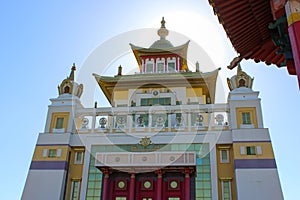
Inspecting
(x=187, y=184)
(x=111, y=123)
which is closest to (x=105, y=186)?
(x=111, y=123)

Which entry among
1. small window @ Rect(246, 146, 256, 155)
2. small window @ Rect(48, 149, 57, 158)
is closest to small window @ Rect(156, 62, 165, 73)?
small window @ Rect(48, 149, 57, 158)

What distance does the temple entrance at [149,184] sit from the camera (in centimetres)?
2046

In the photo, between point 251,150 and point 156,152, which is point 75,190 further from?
point 251,150

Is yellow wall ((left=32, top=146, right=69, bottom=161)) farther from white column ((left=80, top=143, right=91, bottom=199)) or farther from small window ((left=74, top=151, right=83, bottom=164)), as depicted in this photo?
white column ((left=80, top=143, right=91, bottom=199))

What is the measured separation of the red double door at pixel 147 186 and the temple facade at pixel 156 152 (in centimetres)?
6

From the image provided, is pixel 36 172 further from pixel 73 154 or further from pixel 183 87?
pixel 183 87

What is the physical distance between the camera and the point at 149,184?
2114 centimetres

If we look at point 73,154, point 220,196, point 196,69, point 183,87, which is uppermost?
point 196,69

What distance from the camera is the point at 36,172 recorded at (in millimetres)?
21812

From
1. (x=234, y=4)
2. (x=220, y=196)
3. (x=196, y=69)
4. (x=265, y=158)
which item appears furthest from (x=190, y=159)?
(x=234, y=4)

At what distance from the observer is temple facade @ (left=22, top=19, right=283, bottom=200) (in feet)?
66.5

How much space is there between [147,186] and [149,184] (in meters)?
0.18

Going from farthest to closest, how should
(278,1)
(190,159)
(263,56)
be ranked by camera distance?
(190,159) < (263,56) < (278,1)

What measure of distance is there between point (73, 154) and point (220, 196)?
395 inches
